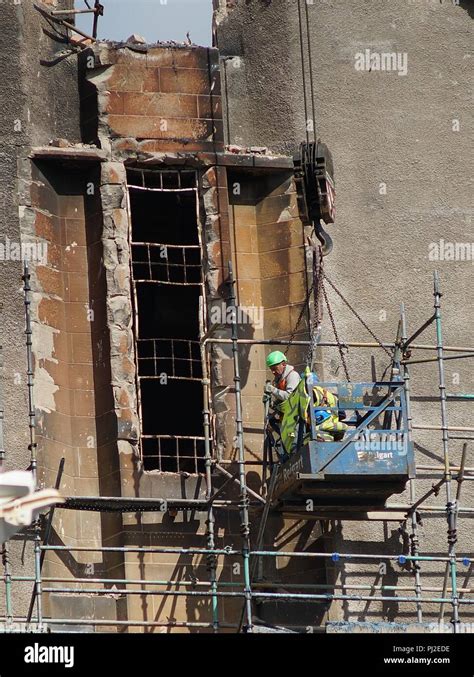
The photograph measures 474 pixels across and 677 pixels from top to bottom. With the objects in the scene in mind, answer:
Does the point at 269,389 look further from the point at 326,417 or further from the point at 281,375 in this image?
the point at 326,417

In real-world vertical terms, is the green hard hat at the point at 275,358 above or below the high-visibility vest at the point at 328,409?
above

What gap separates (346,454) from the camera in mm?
25562

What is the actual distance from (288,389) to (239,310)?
199 cm

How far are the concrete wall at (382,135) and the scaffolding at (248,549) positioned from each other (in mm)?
601

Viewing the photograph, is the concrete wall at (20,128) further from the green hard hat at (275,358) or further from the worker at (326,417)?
the worker at (326,417)

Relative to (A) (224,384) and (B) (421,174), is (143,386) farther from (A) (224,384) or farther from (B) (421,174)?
(B) (421,174)

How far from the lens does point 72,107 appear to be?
95.3 feet

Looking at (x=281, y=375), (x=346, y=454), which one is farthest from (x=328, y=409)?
(x=281, y=375)

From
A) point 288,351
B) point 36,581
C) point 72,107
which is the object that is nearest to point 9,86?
point 72,107

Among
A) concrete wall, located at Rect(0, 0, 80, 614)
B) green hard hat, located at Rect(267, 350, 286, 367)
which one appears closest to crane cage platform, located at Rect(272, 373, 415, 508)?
green hard hat, located at Rect(267, 350, 286, 367)

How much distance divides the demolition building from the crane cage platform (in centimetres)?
4

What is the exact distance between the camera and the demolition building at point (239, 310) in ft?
87.8

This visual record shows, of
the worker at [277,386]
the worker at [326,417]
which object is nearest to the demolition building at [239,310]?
the worker at [326,417]

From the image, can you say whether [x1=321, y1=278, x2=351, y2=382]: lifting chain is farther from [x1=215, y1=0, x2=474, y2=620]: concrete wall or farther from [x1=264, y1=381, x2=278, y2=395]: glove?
[x1=264, y1=381, x2=278, y2=395]: glove
